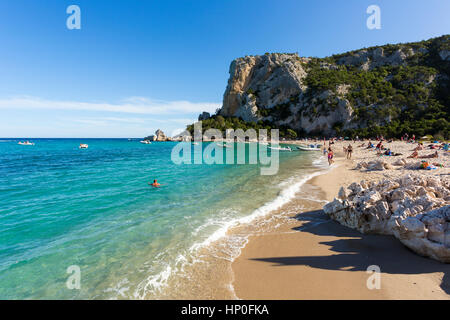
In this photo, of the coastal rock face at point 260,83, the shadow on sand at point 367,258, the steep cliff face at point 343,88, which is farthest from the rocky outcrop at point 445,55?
the shadow on sand at point 367,258

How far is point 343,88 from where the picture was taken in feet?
240

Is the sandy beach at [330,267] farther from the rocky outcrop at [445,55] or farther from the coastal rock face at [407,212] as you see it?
the rocky outcrop at [445,55]

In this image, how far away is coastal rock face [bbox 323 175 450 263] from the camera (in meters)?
4.46

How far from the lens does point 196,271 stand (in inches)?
200

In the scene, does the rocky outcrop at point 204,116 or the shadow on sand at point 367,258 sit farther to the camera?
the rocky outcrop at point 204,116

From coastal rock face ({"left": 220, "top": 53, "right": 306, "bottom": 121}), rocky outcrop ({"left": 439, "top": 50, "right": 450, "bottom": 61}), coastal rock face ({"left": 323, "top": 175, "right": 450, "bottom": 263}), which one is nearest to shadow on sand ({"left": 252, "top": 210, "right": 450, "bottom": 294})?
coastal rock face ({"left": 323, "top": 175, "right": 450, "bottom": 263})

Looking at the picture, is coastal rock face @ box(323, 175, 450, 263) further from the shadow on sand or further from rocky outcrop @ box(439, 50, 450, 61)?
rocky outcrop @ box(439, 50, 450, 61)

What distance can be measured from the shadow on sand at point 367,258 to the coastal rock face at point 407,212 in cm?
25

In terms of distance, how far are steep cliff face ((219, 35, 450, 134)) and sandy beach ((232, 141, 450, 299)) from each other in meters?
70.3

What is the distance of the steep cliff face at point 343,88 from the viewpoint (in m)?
60.7

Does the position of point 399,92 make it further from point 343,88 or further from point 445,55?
point 445,55

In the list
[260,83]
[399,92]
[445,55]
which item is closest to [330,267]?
[399,92]
